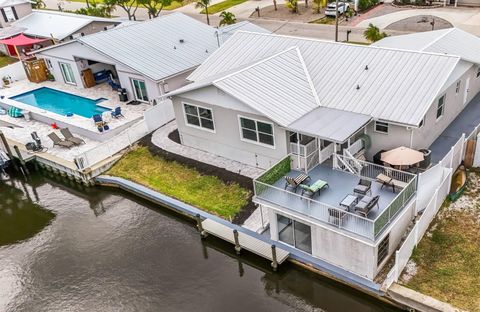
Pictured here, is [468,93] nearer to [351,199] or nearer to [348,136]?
[348,136]

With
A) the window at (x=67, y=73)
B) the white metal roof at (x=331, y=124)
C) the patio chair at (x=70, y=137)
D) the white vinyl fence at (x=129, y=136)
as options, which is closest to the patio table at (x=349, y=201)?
A: the white metal roof at (x=331, y=124)

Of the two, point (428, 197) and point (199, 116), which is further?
point (199, 116)

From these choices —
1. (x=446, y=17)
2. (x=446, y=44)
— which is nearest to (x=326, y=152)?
(x=446, y=44)

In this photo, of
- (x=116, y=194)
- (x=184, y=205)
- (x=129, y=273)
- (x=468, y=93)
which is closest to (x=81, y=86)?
(x=116, y=194)

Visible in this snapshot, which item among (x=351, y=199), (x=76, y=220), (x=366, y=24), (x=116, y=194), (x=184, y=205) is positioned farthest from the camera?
(x=366, y=24)

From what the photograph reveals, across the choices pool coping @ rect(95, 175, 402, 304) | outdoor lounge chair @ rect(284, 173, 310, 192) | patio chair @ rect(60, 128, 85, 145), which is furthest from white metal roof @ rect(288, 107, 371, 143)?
patio chair @ rect(60, 128, 85, 145)

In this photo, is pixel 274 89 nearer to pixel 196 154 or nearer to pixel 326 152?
pixel 326 152
